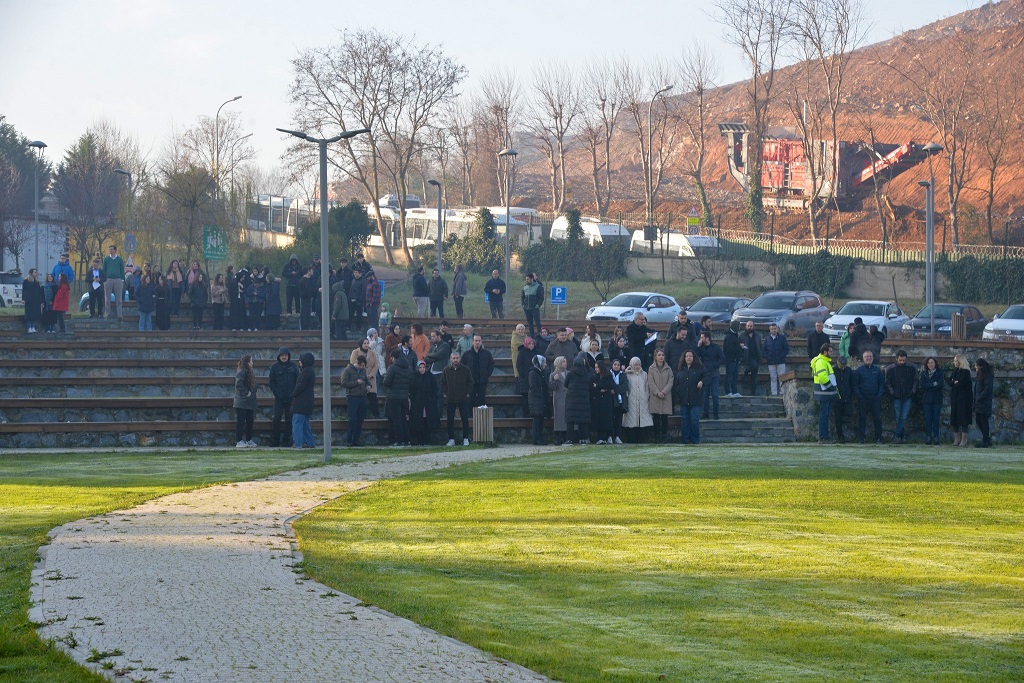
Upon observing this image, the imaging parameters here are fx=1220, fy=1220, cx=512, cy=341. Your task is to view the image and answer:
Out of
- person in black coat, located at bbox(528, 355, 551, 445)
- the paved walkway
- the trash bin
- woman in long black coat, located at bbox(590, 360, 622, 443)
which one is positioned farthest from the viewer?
the trash bin

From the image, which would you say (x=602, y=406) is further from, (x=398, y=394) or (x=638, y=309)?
(x=638, y=309)

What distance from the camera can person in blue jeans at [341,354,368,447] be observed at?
23.1m

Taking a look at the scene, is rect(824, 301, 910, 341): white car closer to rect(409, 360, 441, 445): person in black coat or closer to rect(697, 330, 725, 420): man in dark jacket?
rect(697, 330, 725, 420): man in dark jacket

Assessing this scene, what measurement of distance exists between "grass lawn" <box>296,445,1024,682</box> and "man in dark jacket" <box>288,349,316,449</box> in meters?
Result: 4.98

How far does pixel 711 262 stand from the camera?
61906 millimetres

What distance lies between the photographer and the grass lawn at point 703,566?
7.78 metres

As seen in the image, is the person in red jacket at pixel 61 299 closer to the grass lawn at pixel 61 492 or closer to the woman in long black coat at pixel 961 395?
the grass lawn at pixel 61 492

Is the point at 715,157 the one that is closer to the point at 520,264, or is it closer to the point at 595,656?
the point at 520,264

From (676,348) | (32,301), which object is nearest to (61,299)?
(32,301)

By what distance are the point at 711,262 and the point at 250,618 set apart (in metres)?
55.1

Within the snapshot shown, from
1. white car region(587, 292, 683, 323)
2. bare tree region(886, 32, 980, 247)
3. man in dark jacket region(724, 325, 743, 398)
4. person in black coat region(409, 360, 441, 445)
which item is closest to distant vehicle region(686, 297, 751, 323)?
white car region(587, 292, 683, 323)

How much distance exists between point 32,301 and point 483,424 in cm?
1587

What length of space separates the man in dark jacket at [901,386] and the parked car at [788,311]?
16287 mm

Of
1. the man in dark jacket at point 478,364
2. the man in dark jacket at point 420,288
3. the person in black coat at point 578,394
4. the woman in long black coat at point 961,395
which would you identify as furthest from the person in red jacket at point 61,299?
the woman in long black coat at point 961,395
